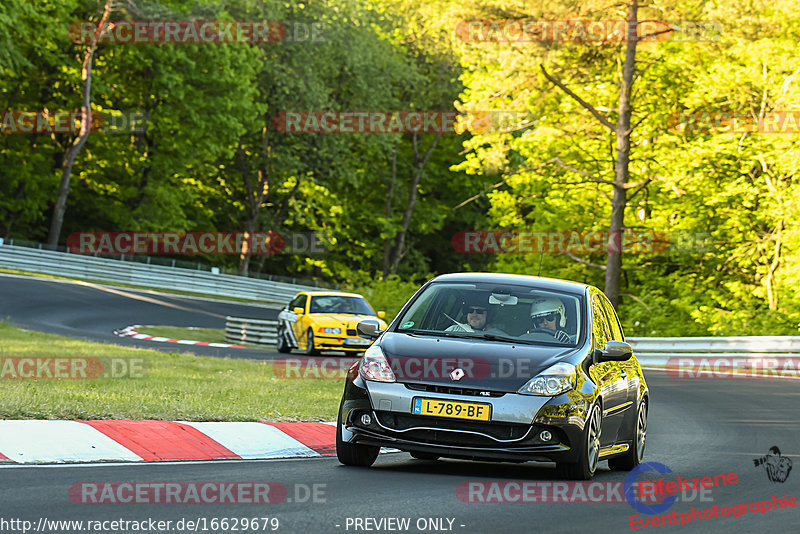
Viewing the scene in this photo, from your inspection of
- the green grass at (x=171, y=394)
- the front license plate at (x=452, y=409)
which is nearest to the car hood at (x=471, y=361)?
the front license plate at (x=452, y=409)

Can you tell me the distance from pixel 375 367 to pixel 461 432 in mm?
869

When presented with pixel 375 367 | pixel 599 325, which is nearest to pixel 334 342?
pixel 599 325

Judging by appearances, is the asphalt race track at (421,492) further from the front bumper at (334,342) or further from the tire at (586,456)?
the front bumper at (334,342)

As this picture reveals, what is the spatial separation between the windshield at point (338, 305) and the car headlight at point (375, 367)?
20124 mm

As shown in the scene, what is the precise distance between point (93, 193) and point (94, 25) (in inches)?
375

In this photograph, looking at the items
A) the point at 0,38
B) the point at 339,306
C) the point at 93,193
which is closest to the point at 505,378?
the point at 339,306

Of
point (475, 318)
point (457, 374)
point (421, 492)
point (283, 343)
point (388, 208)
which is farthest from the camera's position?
point (388, 208)

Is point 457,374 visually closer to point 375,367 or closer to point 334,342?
point 375,367

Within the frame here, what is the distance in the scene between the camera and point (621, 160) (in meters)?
36.6

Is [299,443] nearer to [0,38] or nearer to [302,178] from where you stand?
[0,38]

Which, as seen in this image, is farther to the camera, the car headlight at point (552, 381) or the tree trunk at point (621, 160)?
the tree trunk at point (621, 160)

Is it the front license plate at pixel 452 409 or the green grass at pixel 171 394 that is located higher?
the front license plate at pixel 452 409

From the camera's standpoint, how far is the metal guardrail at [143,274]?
48438mm

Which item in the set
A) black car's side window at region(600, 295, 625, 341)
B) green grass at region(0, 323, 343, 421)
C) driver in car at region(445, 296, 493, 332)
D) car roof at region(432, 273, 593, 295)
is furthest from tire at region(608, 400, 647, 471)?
green grass at region(0, 323, 343, 421)
